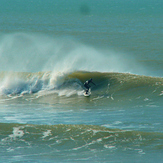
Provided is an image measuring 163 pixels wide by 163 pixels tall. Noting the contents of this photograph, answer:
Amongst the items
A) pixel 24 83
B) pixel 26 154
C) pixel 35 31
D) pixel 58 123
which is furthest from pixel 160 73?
pixel 35 31

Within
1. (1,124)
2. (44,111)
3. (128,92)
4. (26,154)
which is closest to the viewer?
(26,154)

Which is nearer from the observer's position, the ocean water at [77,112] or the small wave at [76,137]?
the ocean water at [77,112]

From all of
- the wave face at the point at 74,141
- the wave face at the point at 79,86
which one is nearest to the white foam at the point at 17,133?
the wave face at the point at 74,141

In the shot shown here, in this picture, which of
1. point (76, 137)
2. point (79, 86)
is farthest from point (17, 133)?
point (79, 86)

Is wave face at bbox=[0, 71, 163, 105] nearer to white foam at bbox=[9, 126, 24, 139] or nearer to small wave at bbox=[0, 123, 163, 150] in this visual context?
small wave at bbox=[0, 123, 163, 150]

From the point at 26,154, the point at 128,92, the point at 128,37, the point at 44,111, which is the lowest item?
the point at 26,154

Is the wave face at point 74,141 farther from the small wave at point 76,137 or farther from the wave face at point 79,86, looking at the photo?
the wave face at point 79,86

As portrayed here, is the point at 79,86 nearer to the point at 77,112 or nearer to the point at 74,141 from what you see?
the point at 77,112

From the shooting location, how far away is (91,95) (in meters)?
17.3

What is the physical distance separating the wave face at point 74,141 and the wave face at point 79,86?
5348mm

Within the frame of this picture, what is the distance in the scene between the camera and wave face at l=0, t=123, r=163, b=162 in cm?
902

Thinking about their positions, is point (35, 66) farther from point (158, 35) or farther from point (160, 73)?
point (158, 35)

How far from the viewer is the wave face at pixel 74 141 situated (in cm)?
902

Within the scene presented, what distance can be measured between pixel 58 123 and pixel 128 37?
3885 cm
